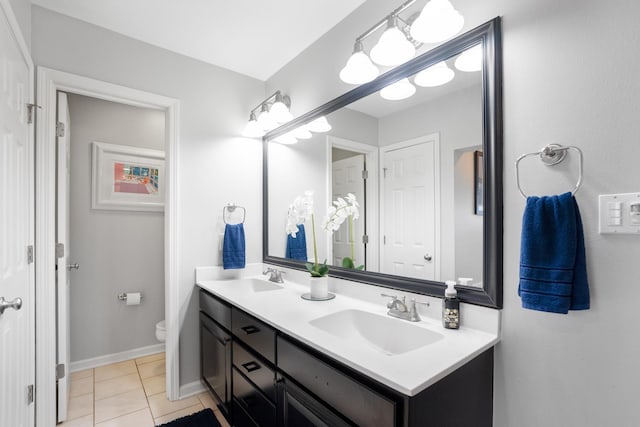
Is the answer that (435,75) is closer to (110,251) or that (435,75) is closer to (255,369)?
(255,369)

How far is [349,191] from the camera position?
179 centimetres

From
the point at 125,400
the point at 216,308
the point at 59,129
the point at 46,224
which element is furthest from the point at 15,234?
the point at 125,400

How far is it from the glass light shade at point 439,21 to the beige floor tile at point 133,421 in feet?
8.29

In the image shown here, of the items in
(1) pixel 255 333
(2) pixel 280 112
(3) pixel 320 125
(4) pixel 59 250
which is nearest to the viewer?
(1) pixel 255 333

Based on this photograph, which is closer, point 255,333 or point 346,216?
point 255,333

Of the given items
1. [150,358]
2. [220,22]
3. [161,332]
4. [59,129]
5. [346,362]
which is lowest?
[150,358]

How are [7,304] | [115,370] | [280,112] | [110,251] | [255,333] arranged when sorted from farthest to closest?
[110,251], [115,370], [280,112], [255,333], [7,304]

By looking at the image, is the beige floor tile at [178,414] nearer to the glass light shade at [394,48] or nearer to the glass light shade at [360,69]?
the glass light shade at [360,69]

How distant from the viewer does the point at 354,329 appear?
147 cm

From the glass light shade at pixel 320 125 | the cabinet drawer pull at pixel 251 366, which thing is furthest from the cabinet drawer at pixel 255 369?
the glass light shade at pixel 320 125

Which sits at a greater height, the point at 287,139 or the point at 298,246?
the point at 287,139

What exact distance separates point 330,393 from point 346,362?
0.56 ft

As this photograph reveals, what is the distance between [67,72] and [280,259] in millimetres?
1745

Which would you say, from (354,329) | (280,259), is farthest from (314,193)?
(354,329)
